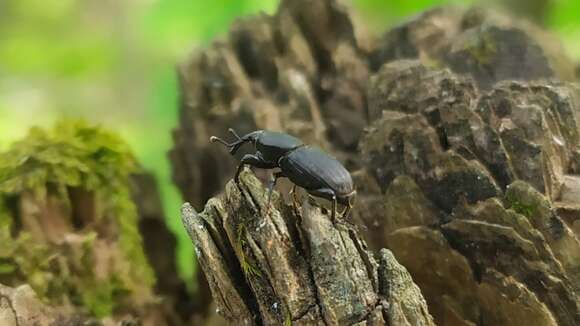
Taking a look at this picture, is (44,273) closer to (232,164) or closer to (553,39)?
(232,164)

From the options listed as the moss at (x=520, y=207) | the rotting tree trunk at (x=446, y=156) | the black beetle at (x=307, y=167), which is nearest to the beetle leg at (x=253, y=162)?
the black beetle at (x=307, y=167)

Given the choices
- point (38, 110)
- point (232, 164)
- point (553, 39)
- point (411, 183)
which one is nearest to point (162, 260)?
point (232, 164)

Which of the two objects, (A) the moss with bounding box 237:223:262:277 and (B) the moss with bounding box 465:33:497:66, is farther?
(B) the moss with bounding box 465:33:497:66

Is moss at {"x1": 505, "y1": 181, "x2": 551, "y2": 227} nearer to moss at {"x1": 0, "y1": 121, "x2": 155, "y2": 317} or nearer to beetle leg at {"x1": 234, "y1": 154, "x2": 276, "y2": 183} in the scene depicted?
beetle leg at {"x1": 234, "y1": 154, "x2": 276, "y2": 183}

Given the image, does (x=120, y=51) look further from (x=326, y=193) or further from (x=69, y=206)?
(x=326, y=193)

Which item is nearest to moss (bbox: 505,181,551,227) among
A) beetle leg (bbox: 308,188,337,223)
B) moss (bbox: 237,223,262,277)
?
beetle leg (bbox: 308,188,337,223)

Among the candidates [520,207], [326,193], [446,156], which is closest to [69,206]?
[326,193]
